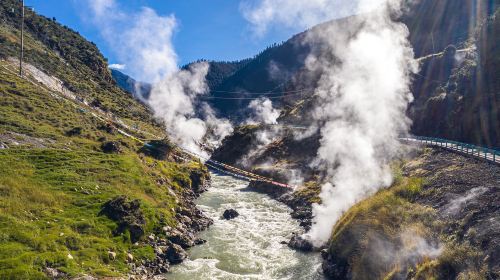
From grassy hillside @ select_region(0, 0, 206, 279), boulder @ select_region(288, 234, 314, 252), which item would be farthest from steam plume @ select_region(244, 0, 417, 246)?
grassy hillside @ select_region(0, 0, 206, 279)

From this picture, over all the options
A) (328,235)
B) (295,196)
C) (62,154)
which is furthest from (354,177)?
(62,154)

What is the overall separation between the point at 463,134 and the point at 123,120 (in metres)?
95.9

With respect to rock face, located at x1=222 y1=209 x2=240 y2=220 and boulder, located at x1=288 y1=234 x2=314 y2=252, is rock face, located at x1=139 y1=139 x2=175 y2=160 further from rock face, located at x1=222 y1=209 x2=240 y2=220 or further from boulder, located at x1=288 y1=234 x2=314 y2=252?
boulder, located at x1=288 y1=234 x2=314 y2=252

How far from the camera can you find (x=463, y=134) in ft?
249

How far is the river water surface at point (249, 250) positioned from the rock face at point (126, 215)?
648 centimetres

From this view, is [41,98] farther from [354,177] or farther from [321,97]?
[321,97]

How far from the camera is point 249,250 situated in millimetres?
51562

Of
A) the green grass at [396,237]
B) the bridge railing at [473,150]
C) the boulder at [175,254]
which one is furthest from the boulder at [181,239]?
the bridge railing at [473,150]

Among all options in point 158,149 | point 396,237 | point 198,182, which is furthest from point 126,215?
point 158,149

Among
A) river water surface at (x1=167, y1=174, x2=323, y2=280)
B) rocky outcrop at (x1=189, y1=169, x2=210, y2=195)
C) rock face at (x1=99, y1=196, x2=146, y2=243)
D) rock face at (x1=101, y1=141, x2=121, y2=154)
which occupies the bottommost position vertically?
river water surface at (x1=167, y1=174, x2=323, y2=280)

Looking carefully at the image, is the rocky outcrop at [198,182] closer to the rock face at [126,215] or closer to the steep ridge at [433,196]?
the steep ridge at [433,196]

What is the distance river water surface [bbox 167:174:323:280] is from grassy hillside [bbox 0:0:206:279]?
5.63m

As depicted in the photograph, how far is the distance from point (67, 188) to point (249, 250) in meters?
23.7

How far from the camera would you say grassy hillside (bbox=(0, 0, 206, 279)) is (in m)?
37.6
